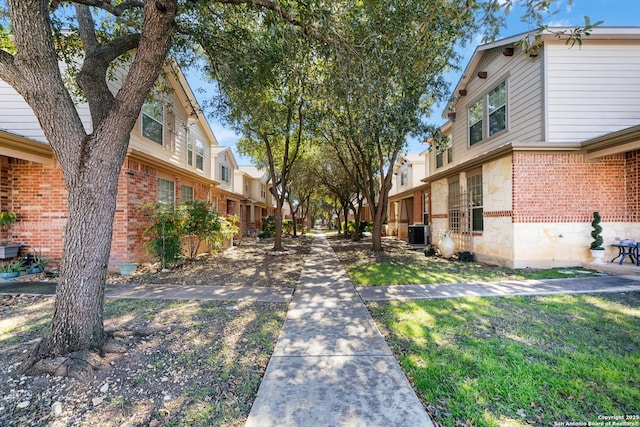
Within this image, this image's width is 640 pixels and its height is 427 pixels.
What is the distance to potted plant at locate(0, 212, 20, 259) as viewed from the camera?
775 cm

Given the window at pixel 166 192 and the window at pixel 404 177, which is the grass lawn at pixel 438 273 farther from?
the window at pixel 404 177

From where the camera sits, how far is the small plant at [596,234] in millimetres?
7949

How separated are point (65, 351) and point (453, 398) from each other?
155 inches

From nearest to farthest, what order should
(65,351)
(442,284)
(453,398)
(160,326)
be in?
(453,398) → (65,351) → (160,326) → (442,284)

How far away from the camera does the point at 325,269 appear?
9.31 m

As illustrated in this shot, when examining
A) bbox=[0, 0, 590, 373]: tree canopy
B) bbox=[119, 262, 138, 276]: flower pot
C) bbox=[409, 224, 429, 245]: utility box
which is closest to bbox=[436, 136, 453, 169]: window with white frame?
bbox=[409, 224, 429, 245]: utility box

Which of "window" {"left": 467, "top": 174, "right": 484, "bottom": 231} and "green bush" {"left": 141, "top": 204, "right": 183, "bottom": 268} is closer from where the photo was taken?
"green bush" {"left": 141, "top": 204, "right": 183, "bottom": 268}

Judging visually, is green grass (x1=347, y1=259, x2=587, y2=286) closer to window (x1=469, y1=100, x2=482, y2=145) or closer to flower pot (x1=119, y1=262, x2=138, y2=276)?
window (x1=469, y1=100, x2=482, y2=145)

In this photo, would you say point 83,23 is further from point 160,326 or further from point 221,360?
point 221,360

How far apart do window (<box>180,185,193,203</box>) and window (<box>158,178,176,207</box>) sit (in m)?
0.72

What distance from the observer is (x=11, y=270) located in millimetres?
7535

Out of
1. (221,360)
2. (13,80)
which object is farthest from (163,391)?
(13,80)

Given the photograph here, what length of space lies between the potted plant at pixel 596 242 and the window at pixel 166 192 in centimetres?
1291

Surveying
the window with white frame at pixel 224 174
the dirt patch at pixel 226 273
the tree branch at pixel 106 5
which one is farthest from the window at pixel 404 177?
the tree branch at pixel 106 5
